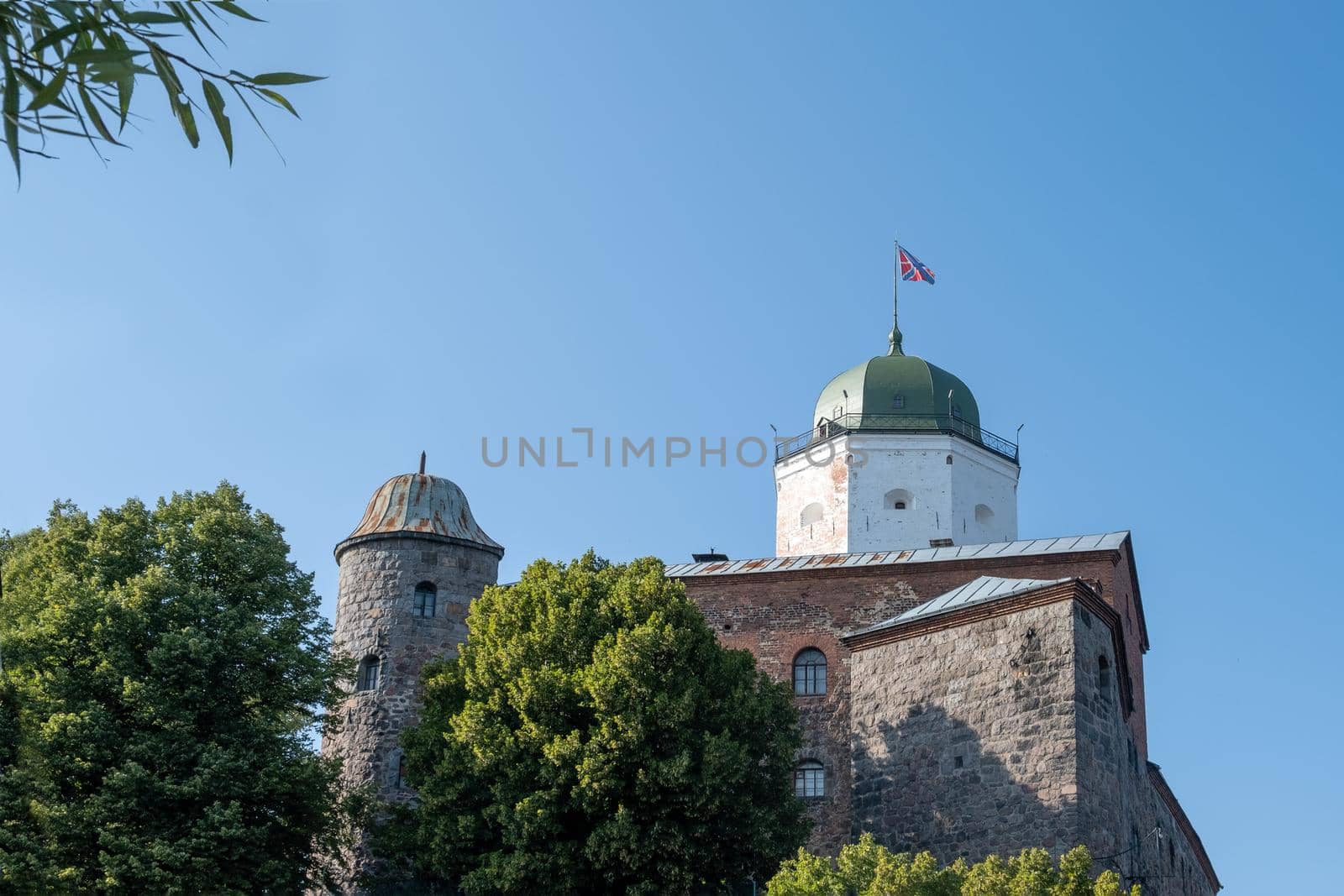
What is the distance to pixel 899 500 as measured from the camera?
44938 millimetres

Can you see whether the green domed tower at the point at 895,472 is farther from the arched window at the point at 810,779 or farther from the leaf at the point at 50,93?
the leaf at the point at 50,93

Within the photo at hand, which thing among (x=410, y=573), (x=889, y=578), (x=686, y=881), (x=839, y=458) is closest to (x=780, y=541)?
(x=839, y=458)

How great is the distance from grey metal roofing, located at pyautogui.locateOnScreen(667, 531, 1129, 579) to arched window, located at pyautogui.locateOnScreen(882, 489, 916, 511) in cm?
1106

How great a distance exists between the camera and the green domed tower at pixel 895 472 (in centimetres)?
4450

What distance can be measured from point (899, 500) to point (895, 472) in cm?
85

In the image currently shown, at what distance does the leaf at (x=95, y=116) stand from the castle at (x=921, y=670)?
2065cm

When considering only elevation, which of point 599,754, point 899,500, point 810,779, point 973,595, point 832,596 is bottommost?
point 599,754

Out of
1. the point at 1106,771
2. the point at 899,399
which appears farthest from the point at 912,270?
the point at 1106,771

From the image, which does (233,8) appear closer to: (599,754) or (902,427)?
(599,754)

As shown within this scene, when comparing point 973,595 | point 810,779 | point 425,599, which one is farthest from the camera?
point 425,599

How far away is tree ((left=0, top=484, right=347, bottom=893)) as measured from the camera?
22406 mm

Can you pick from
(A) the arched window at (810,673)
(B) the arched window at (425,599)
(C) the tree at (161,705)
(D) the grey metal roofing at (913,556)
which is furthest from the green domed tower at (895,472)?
(C) the tree at (161,705)

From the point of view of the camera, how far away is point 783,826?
80.3ft

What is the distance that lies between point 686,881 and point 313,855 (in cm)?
676
